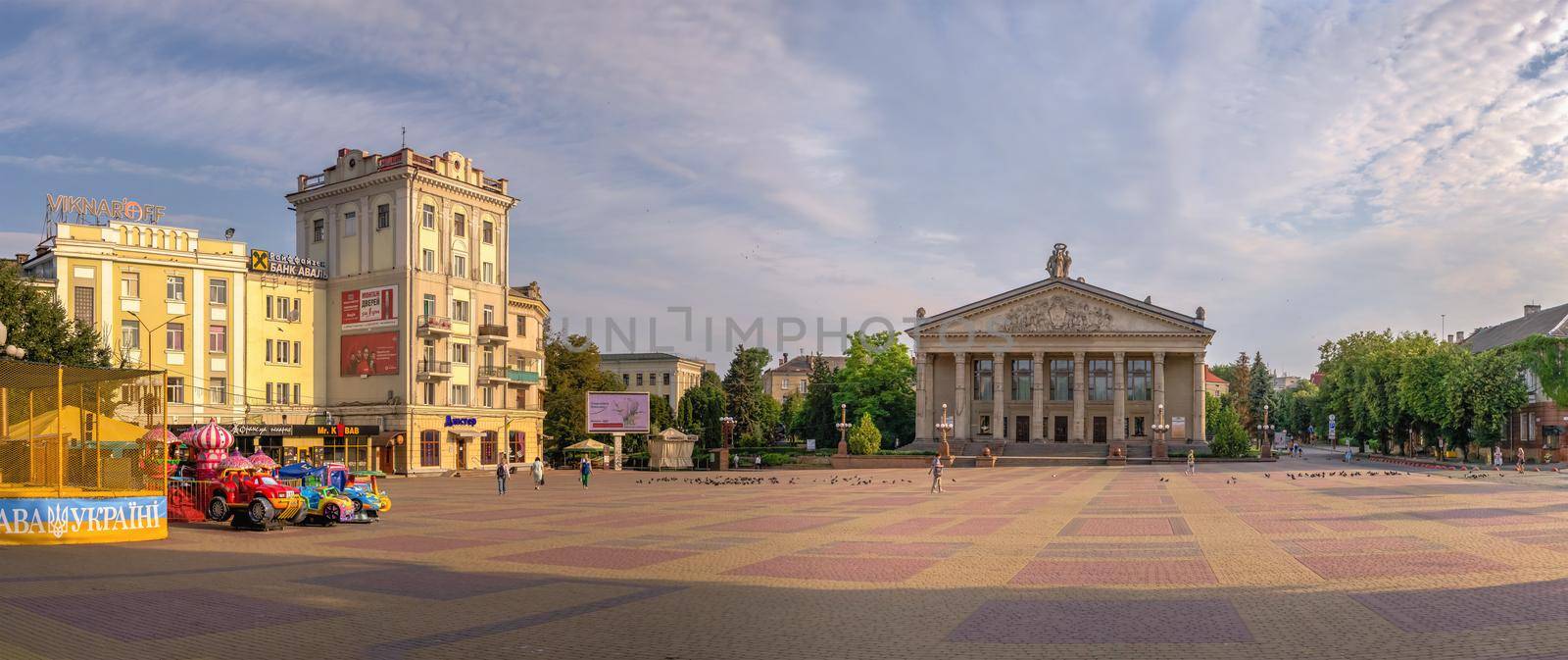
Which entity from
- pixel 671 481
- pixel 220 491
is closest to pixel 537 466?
pixel 671 481

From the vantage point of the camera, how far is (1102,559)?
60.8 feet

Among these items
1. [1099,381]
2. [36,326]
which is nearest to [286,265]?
[36,326]

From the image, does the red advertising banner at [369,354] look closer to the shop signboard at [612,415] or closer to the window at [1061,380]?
the shop signboard at [612,415]

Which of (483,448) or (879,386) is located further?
(879,386)

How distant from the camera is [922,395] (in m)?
92.5

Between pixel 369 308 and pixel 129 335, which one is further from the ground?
pixel 369 308

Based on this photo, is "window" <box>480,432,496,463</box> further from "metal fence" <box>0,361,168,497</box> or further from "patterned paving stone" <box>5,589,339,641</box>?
"patterned paving stone" <box>5,589,339,641</box>

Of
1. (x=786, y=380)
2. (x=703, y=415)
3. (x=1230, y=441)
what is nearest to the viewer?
(x=1230, y=441)

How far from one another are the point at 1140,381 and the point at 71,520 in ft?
275

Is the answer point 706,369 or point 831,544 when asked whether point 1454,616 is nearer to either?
point 831,544

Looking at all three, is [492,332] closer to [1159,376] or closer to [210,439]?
[210,439]

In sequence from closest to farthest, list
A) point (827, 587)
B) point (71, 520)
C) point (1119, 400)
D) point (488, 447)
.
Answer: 1. point (827, 587)
2. point (71, 520)
3. point (488, 447)
4. point (1119, 400)

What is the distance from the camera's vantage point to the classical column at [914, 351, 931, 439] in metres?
92.2

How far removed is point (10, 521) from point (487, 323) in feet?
152
